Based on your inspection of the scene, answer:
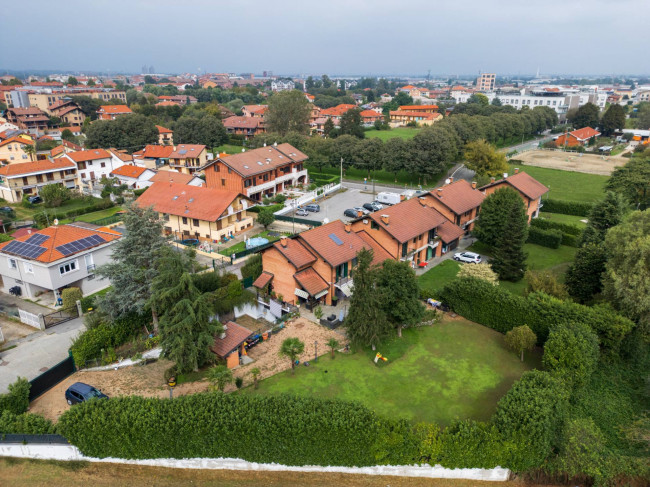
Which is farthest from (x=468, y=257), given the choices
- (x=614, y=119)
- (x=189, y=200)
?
(x=614, y=119)

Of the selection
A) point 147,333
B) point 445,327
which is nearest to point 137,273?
point 147,333

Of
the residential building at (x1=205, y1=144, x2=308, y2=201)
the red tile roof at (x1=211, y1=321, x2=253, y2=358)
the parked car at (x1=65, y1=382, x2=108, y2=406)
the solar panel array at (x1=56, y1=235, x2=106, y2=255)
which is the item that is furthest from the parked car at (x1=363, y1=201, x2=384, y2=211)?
the parked car at (x1=65, y1=382, x2=108, y2=406)

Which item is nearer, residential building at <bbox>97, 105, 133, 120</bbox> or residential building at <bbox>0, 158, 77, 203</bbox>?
residential building at <bbox>0, 158, 77, 203</bbox>

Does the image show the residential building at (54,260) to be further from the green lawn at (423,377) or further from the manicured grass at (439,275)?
the manicured grass at (439,275)

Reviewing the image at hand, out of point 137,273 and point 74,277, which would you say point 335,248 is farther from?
point 74,277

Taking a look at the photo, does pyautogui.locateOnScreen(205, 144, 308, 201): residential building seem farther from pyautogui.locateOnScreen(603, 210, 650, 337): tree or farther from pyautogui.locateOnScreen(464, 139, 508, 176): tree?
pyautogui.locateOnScreen(603, 210, 650, 337): tree
